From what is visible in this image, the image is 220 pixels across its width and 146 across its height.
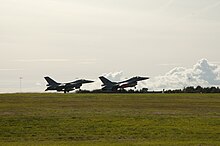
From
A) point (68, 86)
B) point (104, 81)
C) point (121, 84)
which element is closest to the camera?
point (68, 86)

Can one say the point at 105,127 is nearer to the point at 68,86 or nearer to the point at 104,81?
the point at 68,86

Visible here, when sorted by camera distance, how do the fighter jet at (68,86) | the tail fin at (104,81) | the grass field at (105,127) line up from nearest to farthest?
1. the grass field at (105,127)
2. the fighter jet at (68,86)
3. the tail fin at (104,81)

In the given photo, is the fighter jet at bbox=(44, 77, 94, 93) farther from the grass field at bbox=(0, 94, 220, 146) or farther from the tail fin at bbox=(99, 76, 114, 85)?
the grass field at bbox=(0, 94, 220, 146)

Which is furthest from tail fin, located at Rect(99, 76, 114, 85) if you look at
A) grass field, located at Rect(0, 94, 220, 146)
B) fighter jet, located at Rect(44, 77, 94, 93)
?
grass field, located at Rect(0, 94, 220, 146)

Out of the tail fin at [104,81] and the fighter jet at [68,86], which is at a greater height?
the tail fin at [104,81]

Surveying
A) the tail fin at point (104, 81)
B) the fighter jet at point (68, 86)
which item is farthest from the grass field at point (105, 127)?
the tail fin at point (104, 81)

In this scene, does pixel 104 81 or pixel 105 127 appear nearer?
pixel 105 127

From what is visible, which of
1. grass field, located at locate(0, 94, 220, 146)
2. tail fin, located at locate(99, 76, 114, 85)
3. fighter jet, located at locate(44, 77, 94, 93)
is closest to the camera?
grass field, located at locate(0, 94, 220, 146)

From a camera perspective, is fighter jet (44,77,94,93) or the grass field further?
fighter jet (44,77,94,93)

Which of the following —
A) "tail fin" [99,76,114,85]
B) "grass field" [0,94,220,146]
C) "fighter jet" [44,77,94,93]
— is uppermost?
"tail fin" [99,76,114,85]

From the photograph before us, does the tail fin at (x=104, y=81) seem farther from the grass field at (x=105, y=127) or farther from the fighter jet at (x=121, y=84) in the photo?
the grass field at (x=105, y=127)

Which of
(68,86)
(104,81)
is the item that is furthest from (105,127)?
(104,81)

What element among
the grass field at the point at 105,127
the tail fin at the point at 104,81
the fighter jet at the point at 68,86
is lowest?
the grass field at the point at 105,127

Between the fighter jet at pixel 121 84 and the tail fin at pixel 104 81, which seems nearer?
the fighter jet at pixel 121 84
